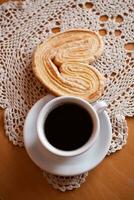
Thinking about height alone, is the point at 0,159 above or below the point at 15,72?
below

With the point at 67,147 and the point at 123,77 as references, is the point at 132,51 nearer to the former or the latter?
the point at 123,77

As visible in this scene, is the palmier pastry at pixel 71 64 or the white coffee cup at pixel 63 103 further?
the palmier pastry at pixel 71 64

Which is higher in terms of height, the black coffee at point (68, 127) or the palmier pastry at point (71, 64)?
the palmier pastry at point (71, 64)

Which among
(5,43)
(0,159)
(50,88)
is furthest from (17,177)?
(5,43)

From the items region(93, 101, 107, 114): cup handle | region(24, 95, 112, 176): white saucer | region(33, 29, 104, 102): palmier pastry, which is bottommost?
region(24, 95, 112, 176): white saucer

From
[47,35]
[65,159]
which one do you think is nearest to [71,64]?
[47,35]

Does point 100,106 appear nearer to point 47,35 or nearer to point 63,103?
point 63,103
